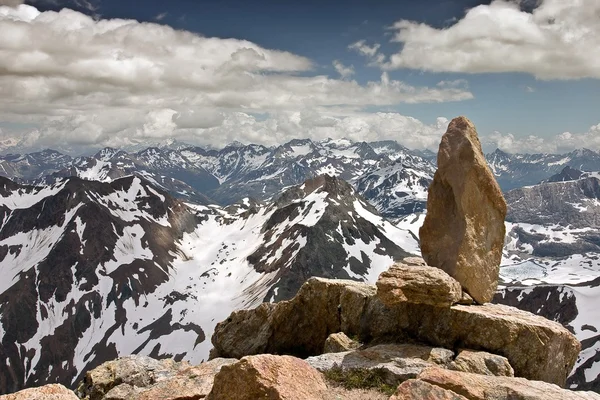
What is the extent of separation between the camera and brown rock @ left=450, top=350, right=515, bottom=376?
19.2 metres

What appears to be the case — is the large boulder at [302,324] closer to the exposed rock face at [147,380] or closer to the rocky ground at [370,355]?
the rocky ground at [370,355]

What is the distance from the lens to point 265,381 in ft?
43.2

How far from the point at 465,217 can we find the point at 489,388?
513 inches

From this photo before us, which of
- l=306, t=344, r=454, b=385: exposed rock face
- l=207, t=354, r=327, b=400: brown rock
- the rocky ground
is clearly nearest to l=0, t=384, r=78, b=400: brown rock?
the rocky ground

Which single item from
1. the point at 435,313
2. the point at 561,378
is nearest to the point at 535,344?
the point at 561,378

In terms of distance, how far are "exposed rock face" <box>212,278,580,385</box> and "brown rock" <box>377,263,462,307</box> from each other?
1.47m

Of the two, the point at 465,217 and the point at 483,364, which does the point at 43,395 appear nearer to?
the point at 483,364

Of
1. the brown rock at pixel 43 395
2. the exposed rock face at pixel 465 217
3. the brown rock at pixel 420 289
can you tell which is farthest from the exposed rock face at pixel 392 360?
the brown rock at pixel 43 395

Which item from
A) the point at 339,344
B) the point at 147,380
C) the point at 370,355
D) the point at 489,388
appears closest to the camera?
the point at 489,388

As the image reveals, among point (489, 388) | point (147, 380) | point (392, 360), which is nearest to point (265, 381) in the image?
point (489, 388)

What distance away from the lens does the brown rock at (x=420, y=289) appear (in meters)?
21.5

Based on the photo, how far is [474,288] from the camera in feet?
82.7

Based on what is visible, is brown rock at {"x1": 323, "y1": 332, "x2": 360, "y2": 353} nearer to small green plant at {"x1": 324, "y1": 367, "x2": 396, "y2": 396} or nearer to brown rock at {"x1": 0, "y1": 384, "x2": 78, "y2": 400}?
small green plant at {"x1": 324, "y1": 367, "x2": 396, "y2": 396}

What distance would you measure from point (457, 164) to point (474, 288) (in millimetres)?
8078
